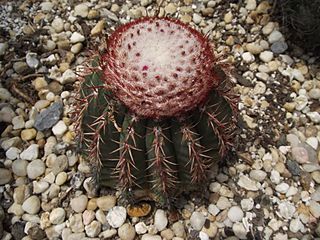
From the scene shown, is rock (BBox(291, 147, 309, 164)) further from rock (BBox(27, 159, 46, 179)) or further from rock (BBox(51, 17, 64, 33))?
rock (BBox(51, 17, 64, 33))

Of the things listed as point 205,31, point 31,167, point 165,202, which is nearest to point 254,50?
point 205,31

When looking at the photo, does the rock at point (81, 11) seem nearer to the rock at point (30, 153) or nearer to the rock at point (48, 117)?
the rock at point (48, 117)

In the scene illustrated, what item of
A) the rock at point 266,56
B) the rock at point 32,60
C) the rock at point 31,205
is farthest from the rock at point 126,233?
the rock at point 266,56

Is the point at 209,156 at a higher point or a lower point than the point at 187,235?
higher

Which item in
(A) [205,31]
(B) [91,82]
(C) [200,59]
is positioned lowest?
(A) [205,31]

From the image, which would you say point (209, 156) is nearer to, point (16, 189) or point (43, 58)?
point (16, 189)

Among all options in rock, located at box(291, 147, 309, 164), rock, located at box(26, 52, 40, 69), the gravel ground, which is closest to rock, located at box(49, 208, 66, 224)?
the gravel ground
